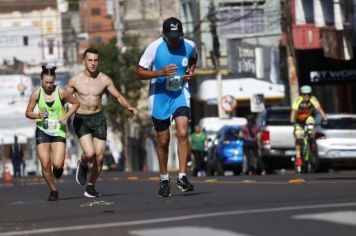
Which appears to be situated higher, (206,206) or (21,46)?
(21,46)

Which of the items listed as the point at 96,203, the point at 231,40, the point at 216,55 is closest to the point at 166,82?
the point at 96,203

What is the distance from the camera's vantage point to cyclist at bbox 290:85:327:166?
85.6 feet

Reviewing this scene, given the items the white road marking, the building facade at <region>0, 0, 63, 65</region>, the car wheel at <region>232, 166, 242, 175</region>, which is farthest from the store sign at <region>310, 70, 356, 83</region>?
the building facade at <region>0, 0, 63, 65</region>

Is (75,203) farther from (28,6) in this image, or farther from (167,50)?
(28,6)

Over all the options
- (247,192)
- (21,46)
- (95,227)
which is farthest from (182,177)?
(21,46)

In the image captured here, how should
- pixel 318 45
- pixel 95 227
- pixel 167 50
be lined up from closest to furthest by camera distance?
pixel 95 227 → pixel 167 50 → pixel 318 45

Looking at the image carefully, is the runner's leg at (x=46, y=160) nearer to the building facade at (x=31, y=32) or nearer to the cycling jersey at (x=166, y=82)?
the cycling jersey at (x=166, y=82)

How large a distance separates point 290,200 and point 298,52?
113 ft

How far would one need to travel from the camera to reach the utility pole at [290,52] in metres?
43.2

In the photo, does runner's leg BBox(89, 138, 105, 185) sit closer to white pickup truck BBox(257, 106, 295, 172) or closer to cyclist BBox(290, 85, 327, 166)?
cyclist BBox(290, 85, 327, 166)

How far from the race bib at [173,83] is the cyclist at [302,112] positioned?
1089 cm

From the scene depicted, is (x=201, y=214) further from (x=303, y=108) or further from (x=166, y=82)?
(x=303, y=108)

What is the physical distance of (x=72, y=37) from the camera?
352 ft

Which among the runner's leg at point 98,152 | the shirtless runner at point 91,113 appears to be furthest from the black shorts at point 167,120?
the runner's leg at point 98,152
